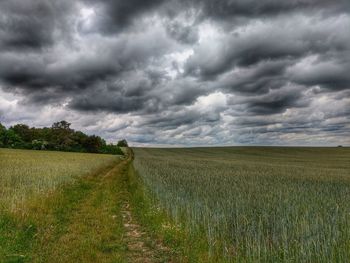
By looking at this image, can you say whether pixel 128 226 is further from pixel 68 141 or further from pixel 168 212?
pixel 68 141

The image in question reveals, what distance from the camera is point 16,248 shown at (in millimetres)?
9375

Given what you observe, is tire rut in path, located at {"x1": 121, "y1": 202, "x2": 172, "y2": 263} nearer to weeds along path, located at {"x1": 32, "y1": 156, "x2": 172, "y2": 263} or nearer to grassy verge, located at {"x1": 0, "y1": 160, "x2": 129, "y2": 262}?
weeds along path, located at {"x1": 32, "y1": 156, "x2": 172, "y2": 263}

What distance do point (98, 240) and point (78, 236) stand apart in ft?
2.97

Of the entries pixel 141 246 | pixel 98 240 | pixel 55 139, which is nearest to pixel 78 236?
pixel 98 240

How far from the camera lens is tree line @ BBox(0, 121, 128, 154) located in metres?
108

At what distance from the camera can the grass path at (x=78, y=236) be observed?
29.6ft

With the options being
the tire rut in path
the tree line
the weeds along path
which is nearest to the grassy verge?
the weeds along path

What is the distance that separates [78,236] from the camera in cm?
1100

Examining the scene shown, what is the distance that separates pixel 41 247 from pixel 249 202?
25.0 feet

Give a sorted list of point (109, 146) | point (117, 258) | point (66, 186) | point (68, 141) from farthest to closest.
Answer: point (109, 146) → point (68, 141) → point (66, 186) → point (117, 258)

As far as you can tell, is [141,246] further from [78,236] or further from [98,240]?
[78,236]

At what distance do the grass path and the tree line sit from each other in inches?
3959

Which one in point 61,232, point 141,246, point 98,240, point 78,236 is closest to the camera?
point 141,246

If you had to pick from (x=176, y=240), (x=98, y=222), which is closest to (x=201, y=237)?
(x=176, y=240)
